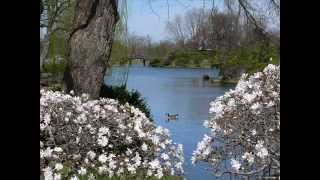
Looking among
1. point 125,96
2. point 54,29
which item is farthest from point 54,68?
point 125,96

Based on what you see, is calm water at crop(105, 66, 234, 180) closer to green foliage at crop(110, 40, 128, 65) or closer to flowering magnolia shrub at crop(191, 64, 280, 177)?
Result: green foliage at crop(110, 40, 128, 65)

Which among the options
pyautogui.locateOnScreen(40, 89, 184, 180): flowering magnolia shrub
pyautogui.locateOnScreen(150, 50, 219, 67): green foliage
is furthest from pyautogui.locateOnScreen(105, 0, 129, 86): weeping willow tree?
pyautogui.locateOnScreen(40, 89, 184, 180): flowering magnolia shrub

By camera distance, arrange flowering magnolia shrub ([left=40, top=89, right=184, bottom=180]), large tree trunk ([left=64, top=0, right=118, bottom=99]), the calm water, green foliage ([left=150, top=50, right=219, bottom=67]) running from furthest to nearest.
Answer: green foliage ([left=150, top=50, right=219, bottom=67])
the calm water
large tree trunk ([left=64, top=0, right=118, bottom=99])
flowering magnolia shrub ([left=40, top=89, right=184, bottom=180])

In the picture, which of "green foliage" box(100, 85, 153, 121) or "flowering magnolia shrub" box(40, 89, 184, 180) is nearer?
"flowering magnolia shrub" box(40, 89, 184, 180)

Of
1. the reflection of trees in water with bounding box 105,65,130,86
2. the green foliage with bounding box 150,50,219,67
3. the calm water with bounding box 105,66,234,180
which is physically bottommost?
the calm water with bounding box 105,66,234,180

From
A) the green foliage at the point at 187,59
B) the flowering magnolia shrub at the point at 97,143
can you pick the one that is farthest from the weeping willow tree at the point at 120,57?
the flowering magnolia shrub at the point at 97,143

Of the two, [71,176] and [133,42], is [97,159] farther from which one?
[133,42]

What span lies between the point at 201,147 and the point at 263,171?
54 cm

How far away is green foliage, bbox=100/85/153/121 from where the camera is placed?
8086 millimetres

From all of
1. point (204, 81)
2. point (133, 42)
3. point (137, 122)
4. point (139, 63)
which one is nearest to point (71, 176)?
point (137, 122)

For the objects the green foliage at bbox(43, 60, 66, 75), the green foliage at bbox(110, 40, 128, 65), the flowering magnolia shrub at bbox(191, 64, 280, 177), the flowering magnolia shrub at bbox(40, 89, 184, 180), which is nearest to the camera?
the flowering magnolia shrub at bbox(40, 89, 184, 180)

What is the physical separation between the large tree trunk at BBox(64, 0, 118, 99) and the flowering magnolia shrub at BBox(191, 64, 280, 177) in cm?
204

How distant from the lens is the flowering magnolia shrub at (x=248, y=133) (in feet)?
12.6
